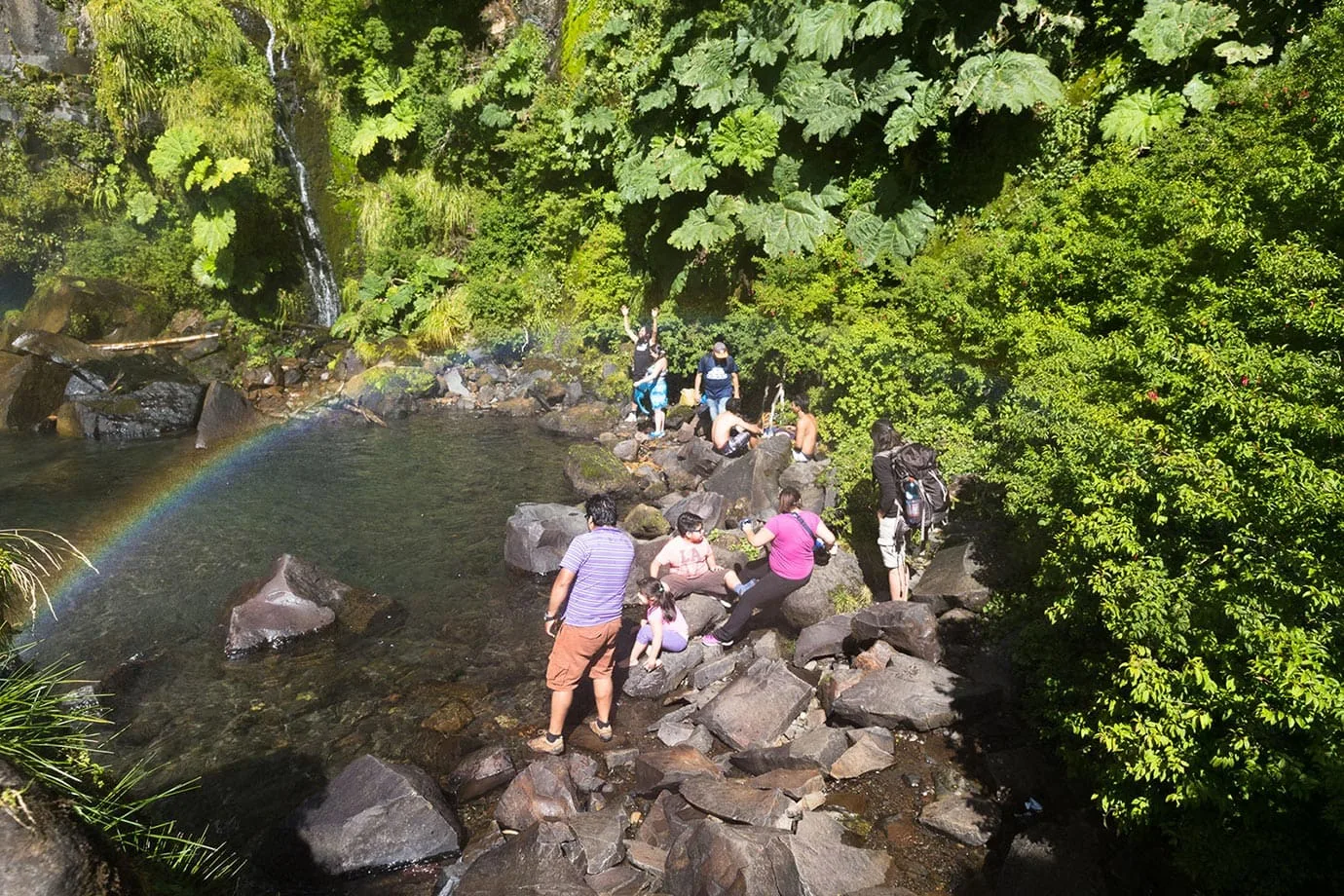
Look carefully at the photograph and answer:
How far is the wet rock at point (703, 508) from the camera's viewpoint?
10.2 meters

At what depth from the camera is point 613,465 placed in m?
12.4

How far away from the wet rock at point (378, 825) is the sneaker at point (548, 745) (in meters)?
0.95

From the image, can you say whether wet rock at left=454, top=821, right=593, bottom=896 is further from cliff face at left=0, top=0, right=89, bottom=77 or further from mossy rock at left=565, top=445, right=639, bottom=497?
cliff face at left=0, top=0, right=89, bottom=77

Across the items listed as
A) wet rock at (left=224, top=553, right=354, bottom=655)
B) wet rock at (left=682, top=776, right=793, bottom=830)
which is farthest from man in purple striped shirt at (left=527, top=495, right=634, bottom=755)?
wet rock at (left=224, top=553, right=354, bottom=655)

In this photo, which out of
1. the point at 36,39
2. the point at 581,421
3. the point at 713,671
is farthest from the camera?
the point at 36,39

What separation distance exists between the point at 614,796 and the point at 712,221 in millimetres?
10431

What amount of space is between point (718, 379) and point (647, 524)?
10.3 ft

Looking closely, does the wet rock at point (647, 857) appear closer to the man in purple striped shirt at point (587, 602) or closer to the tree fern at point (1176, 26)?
the man in purple striped shirt at point (587, 602)

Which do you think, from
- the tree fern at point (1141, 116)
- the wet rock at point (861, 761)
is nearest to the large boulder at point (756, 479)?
the wet rock at point (861, 761)

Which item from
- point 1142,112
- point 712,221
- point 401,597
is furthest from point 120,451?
point 1142,112

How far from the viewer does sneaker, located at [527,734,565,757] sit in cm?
647

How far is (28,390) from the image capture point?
16.0m

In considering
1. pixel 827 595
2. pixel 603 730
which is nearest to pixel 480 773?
pixel 603 730

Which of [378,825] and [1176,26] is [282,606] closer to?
[378,825]
